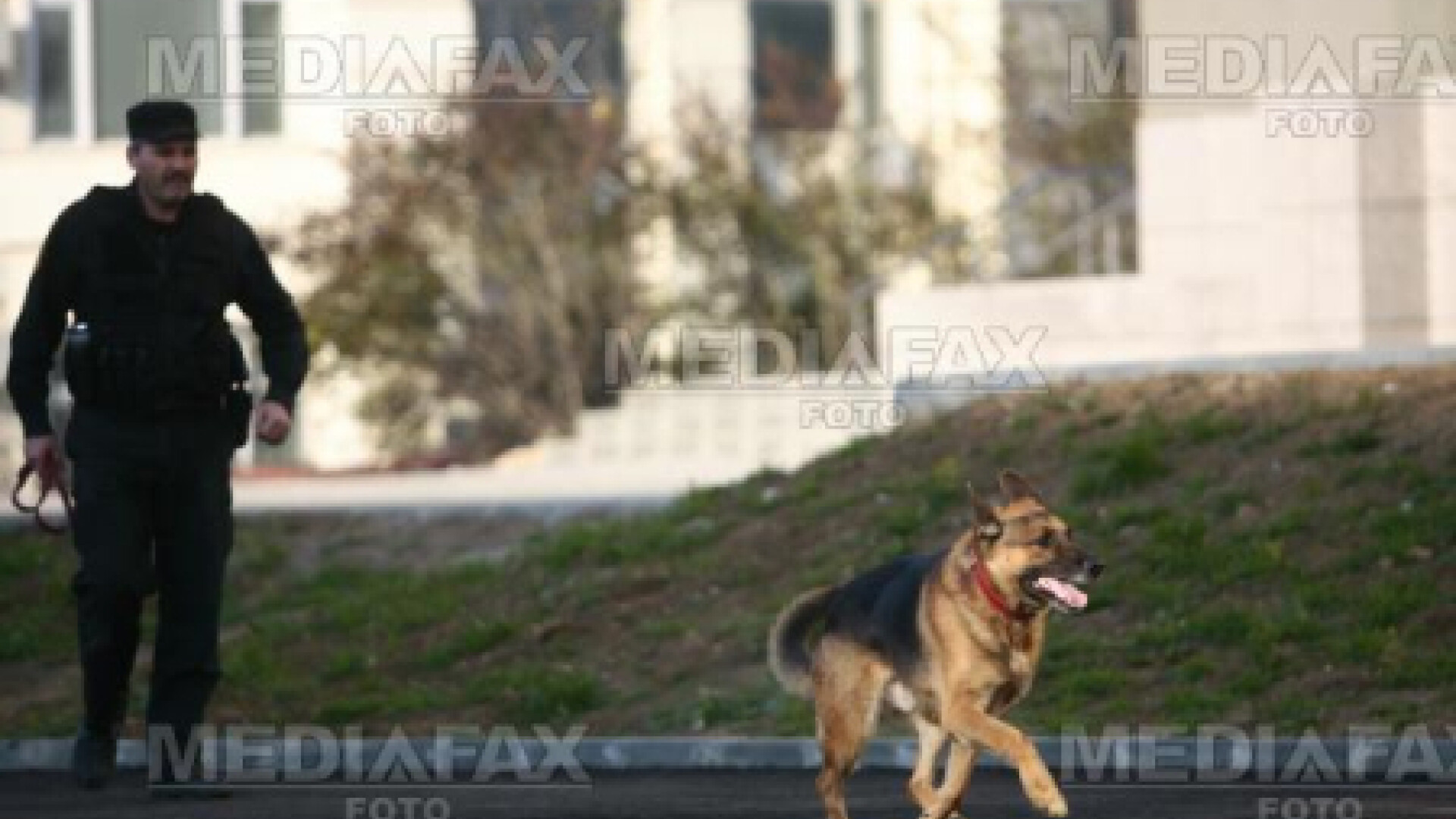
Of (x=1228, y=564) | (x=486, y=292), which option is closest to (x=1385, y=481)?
(x=1228, y=564)

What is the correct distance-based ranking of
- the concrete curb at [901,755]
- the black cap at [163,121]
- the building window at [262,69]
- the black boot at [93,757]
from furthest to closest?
the building window at [262,69]
the concrete curb at [901,755]
the black boot at [93,757]
the black cap at [163,121]

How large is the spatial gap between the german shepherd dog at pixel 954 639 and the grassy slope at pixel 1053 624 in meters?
3.65

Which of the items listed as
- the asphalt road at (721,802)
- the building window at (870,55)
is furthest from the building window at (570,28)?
the asphalt road at (721,802)

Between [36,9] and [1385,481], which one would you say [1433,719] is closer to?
[1385,481]

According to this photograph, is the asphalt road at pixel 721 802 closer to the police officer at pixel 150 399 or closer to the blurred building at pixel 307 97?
the police officer at pixel 150 399

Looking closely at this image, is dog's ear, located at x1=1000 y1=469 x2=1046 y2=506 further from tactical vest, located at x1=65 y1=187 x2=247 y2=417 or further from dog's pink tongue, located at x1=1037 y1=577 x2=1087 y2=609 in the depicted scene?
tactical vest, located at x1=65 y1=187 x2=247 y2=417

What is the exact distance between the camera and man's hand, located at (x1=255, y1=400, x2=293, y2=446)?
37.8 ft

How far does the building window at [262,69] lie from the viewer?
3559cm

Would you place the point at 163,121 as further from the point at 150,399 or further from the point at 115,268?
the point at 150,399

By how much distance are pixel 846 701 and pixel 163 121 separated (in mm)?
2798

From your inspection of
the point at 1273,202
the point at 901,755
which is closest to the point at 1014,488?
the point at 901,755

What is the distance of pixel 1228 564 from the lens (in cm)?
1672

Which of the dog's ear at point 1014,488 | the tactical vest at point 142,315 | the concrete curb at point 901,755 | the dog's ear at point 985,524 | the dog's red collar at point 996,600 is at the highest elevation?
the tactical vest at point 142,315

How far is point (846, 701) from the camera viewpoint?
439 inches
